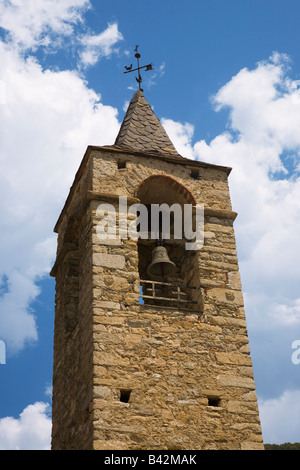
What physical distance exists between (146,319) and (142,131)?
3.71m

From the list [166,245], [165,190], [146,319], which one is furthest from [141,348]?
[165,190]

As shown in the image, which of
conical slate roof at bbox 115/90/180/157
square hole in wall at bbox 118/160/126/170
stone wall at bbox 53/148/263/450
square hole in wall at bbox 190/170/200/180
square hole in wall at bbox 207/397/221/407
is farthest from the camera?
conical slate roof at bbox 115/90/180/157

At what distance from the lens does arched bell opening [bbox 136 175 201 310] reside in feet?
30.5

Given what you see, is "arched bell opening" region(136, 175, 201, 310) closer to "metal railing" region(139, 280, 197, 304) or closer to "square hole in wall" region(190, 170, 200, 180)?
"metal railing" region(139, 280, 197, 304)

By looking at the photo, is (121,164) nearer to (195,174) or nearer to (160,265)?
(195,174)

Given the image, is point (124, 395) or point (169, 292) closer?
point (124, 395)

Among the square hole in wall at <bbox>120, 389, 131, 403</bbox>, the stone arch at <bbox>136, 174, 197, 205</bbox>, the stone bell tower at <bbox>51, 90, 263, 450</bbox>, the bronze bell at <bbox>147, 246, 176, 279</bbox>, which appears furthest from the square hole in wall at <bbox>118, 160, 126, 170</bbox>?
the square hole in wall at <bbox>120, 389, 131, 403</bbox>

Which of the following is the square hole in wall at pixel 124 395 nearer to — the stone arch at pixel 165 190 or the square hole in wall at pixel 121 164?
the stone arch at pixel 165 190

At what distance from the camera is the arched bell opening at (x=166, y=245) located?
30.5ft

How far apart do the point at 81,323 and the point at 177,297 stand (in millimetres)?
1672

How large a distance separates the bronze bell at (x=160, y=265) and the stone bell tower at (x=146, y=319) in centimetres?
2

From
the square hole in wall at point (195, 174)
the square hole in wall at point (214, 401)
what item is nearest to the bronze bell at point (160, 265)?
the square hole in wall at point (195, 174)

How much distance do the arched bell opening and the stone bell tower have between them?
0.07ft

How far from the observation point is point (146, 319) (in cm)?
824
